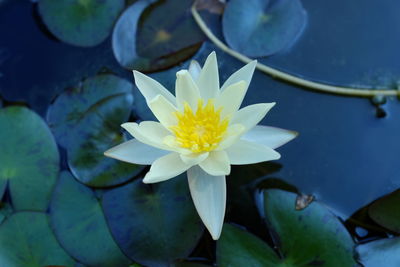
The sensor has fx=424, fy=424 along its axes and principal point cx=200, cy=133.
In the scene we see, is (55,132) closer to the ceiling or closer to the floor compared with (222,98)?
closer to the floor

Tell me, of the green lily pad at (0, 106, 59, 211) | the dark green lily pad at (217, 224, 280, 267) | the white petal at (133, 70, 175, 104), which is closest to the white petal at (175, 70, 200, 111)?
the white petal at (133, 70, 175, 104)

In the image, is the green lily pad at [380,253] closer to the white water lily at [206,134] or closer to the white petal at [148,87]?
the white water lily at [206,134]

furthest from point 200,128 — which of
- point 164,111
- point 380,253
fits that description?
point 380,253

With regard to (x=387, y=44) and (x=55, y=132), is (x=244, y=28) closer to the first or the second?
(x=387, y=44)

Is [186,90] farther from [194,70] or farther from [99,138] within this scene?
[99,138]

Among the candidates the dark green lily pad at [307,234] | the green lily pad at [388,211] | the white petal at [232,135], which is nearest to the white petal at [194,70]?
the white petal at [232,135]

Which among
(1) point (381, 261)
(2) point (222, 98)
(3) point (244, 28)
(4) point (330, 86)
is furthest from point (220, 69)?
(1) point (381, 261)

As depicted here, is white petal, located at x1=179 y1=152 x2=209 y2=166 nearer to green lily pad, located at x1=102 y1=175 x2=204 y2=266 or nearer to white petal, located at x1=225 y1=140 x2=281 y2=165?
white petal, located at x1=225 y1=140 x2=281 y2=165
